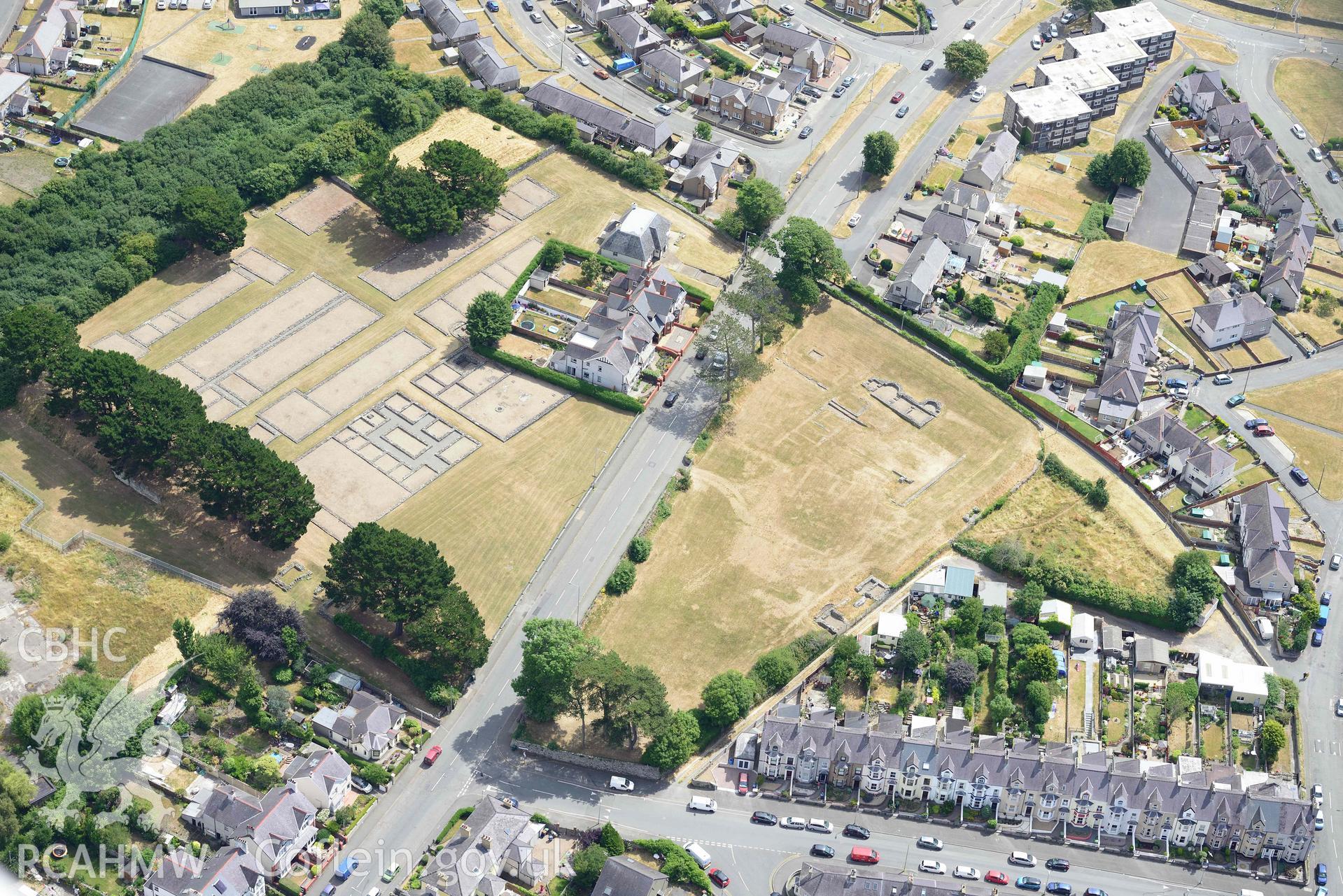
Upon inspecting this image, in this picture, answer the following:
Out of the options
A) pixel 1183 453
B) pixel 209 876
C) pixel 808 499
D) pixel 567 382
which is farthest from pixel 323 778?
pixel 1183 453

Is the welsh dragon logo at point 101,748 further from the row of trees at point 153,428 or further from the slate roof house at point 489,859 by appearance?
the slate roof house at point 489,859

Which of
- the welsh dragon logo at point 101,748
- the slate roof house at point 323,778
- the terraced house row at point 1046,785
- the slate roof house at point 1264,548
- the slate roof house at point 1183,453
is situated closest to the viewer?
the welsh dragon logo at point 101,748

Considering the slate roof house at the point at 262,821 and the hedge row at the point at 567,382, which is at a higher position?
the hedge row at the point at 567,382

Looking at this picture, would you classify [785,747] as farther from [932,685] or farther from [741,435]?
[741,435]

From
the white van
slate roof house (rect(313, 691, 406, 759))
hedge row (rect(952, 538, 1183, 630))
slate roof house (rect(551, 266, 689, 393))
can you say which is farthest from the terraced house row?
slate roof house (rect(551, 266, 689, 393))

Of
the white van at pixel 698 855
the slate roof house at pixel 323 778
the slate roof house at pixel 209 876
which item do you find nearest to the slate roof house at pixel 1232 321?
the white van at pixel 698 855

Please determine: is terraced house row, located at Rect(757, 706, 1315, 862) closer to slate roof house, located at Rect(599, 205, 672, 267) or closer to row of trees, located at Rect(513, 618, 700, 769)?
row of trees, located at Rect(513, 618, 700, 769)

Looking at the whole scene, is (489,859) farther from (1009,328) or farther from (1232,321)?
(1232,321)
